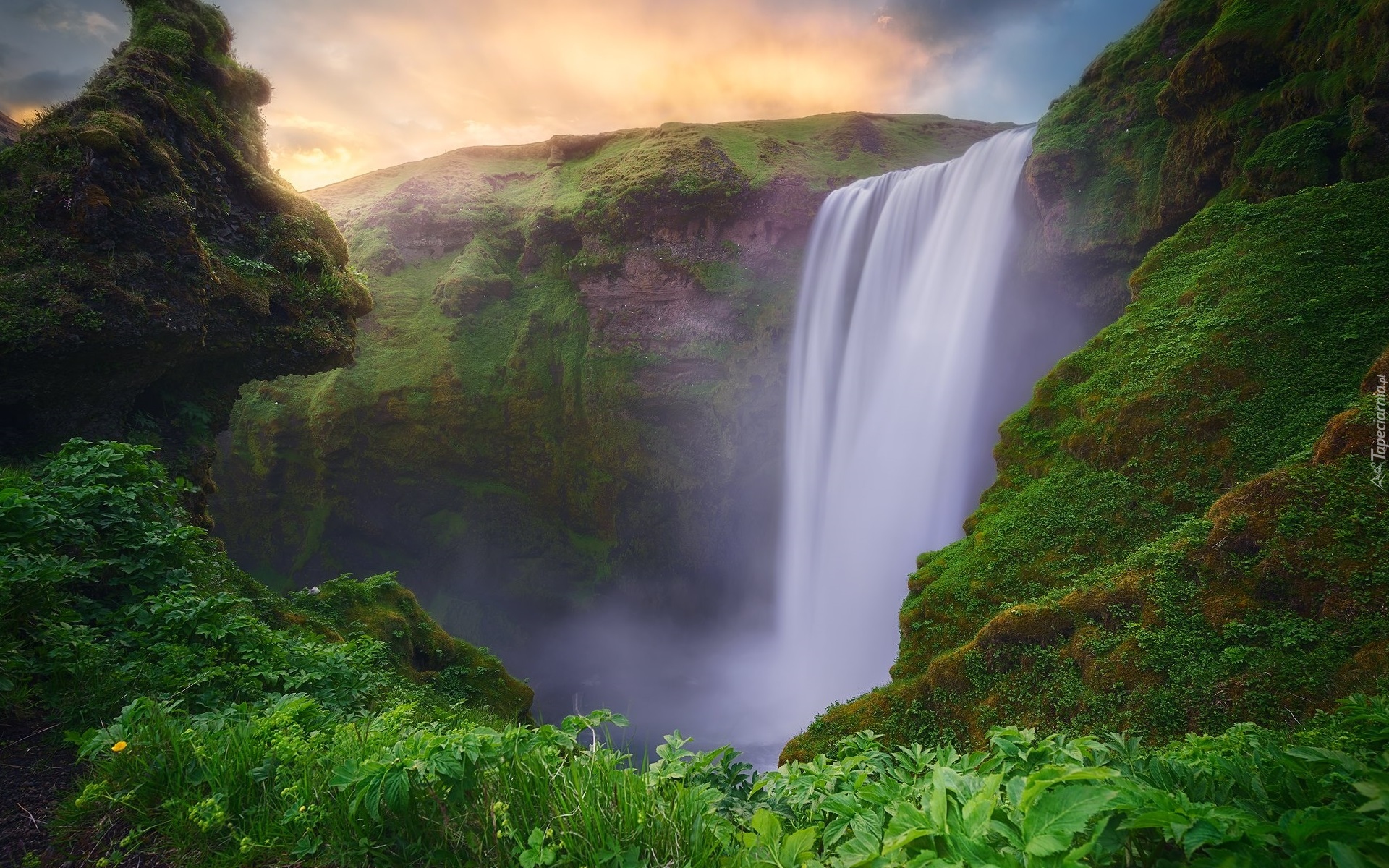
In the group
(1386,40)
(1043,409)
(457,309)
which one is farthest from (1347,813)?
(457,309)

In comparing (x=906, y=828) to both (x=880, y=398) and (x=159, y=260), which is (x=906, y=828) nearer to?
(x=159, y=260)

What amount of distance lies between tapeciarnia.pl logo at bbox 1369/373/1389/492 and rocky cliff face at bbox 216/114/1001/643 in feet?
55.2

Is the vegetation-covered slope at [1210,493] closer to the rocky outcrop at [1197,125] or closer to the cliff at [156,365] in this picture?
the rocky outcrop at [1197,125]

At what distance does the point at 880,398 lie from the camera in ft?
55.1

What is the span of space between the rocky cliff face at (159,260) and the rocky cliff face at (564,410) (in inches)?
419

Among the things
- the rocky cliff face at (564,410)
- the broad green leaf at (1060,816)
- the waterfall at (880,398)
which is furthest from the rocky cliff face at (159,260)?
the waterfall at (880,398)

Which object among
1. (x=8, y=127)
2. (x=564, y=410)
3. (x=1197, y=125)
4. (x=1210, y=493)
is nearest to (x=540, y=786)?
(x=1210, y=493)

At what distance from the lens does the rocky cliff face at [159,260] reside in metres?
7.39

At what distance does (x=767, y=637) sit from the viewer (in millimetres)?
21516

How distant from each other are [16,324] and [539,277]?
17.7 metres

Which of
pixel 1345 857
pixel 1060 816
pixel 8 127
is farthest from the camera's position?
pixel 8 127

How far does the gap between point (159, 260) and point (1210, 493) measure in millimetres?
13317

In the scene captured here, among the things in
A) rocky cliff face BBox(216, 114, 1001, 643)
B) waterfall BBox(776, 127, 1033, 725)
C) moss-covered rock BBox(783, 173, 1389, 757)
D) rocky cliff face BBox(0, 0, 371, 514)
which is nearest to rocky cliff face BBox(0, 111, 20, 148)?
rocky cliff face BBox(0, 0, 371, 514)

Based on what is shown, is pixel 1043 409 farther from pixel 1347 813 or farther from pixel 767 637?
pixel 767 637
